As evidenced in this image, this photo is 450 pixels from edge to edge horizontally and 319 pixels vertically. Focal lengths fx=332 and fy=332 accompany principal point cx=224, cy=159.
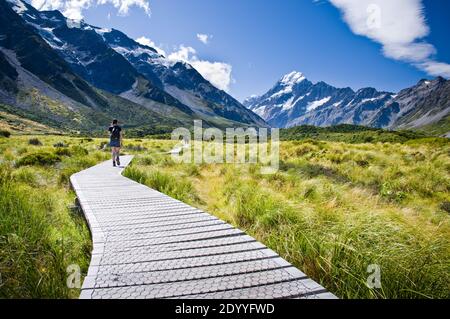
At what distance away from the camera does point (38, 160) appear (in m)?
13.7

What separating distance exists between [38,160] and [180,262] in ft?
40.9

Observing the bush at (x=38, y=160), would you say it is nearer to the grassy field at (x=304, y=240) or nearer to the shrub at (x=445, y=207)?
the grassy field at (x=304, y=240)

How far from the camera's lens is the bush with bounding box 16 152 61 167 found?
13305mm

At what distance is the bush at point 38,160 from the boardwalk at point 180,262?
934cm

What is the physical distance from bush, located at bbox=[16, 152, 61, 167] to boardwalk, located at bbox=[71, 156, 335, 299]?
30.6 ft

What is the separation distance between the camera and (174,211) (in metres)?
5.98

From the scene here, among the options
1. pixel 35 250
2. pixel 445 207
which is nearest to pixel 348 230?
pixel 35 250

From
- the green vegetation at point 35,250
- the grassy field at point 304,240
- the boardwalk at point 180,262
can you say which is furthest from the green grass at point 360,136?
the green vegetation at point 35,250

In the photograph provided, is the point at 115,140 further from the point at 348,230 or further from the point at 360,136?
the point at 360,136

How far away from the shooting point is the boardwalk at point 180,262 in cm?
298
